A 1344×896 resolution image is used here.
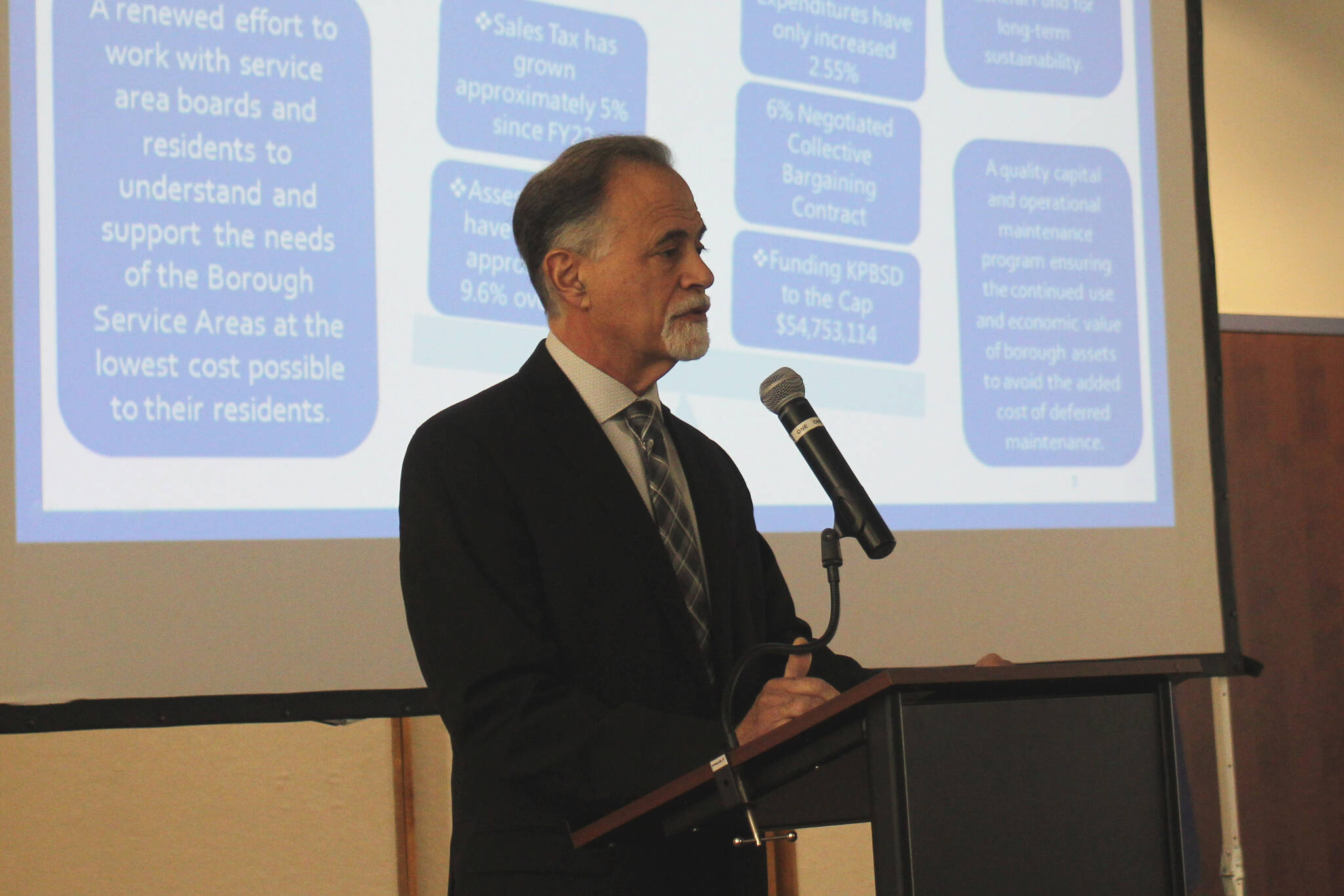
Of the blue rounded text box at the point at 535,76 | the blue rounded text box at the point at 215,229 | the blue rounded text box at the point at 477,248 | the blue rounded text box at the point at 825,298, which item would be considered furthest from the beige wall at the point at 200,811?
the blue rounded text box at the point at 535,76

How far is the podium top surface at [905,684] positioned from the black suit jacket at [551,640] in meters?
0.13

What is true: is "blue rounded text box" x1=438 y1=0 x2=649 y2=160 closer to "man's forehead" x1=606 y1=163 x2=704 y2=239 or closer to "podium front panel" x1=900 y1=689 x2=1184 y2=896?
"man's forehead" x1=606 y1=163 x2=704 y2=239

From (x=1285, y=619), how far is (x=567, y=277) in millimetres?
3550

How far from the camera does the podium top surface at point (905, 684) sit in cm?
107

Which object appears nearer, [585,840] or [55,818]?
[585,840]

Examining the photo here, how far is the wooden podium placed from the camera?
1096 mm

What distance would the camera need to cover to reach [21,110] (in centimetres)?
215

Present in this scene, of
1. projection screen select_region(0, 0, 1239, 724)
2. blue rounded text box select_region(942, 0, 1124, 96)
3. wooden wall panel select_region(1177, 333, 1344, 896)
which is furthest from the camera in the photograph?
wooden wall panel select_region(1177, 333, 1344, 896)

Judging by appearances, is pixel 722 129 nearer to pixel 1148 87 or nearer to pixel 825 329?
pixel 825 329

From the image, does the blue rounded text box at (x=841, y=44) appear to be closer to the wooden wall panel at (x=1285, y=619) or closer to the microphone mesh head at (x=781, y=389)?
the microphone mesh head at (x=781, y=389)

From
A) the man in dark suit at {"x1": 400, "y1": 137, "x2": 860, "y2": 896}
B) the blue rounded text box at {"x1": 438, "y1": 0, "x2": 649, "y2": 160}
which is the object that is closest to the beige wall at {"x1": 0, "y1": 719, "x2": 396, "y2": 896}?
the blue rounded text box at {"x1": 438, "y1": 0, "x2": 649, "y2": 160}

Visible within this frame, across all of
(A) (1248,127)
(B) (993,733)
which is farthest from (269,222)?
(A) (1248,127)

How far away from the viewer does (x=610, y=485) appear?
5.24 ft

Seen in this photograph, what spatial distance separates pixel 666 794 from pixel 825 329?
175cm
